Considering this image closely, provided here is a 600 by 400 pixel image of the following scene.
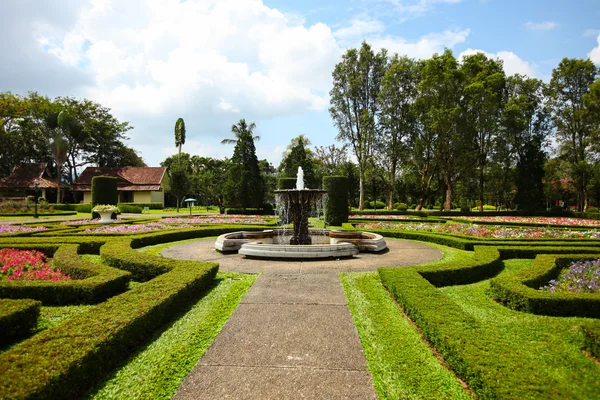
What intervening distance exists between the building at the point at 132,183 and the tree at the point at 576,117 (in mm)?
47997

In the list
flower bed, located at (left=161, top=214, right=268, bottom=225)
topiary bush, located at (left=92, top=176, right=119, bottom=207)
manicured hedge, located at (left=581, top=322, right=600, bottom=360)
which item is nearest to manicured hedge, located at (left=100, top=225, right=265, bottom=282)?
manicured hedge, located at (left=581, top=322, right=600, bottom=360)

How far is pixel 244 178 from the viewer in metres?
30.2

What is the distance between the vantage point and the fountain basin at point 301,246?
29.5 feet

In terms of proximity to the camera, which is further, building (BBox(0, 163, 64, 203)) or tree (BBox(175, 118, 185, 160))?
tree (BBox(175, 118, 185, 160))

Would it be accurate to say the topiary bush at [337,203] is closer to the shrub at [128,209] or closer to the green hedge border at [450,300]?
the green hedge border at [450,300]

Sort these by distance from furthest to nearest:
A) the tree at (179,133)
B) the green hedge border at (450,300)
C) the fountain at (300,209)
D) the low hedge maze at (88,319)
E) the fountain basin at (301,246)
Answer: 1. the tree at (179,133)
2. the fountain at (300,209)
3. the fountain basin at (301,246)
4. the green hedge border at (450,300)
5. the low hedge maze at (88,319)

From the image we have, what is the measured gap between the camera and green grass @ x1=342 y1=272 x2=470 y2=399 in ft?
10.1

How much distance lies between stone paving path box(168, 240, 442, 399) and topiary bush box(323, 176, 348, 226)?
39.3 feet

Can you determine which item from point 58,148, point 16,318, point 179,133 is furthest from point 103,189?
point 179,133

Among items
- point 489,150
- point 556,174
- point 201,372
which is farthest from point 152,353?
point 556,174

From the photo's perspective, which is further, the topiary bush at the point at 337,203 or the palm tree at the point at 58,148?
the palm tree at the point at 58,148

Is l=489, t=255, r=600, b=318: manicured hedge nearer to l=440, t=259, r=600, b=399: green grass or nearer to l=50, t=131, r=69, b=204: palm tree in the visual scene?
l=440, t=259, r=600, b=399: green grass

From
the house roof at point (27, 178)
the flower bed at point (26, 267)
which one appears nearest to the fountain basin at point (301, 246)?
the flower bed at point (26, 267)

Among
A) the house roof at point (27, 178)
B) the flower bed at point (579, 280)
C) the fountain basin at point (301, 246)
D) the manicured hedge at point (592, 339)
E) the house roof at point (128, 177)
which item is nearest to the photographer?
the manicured hedge at point (592, 339)
